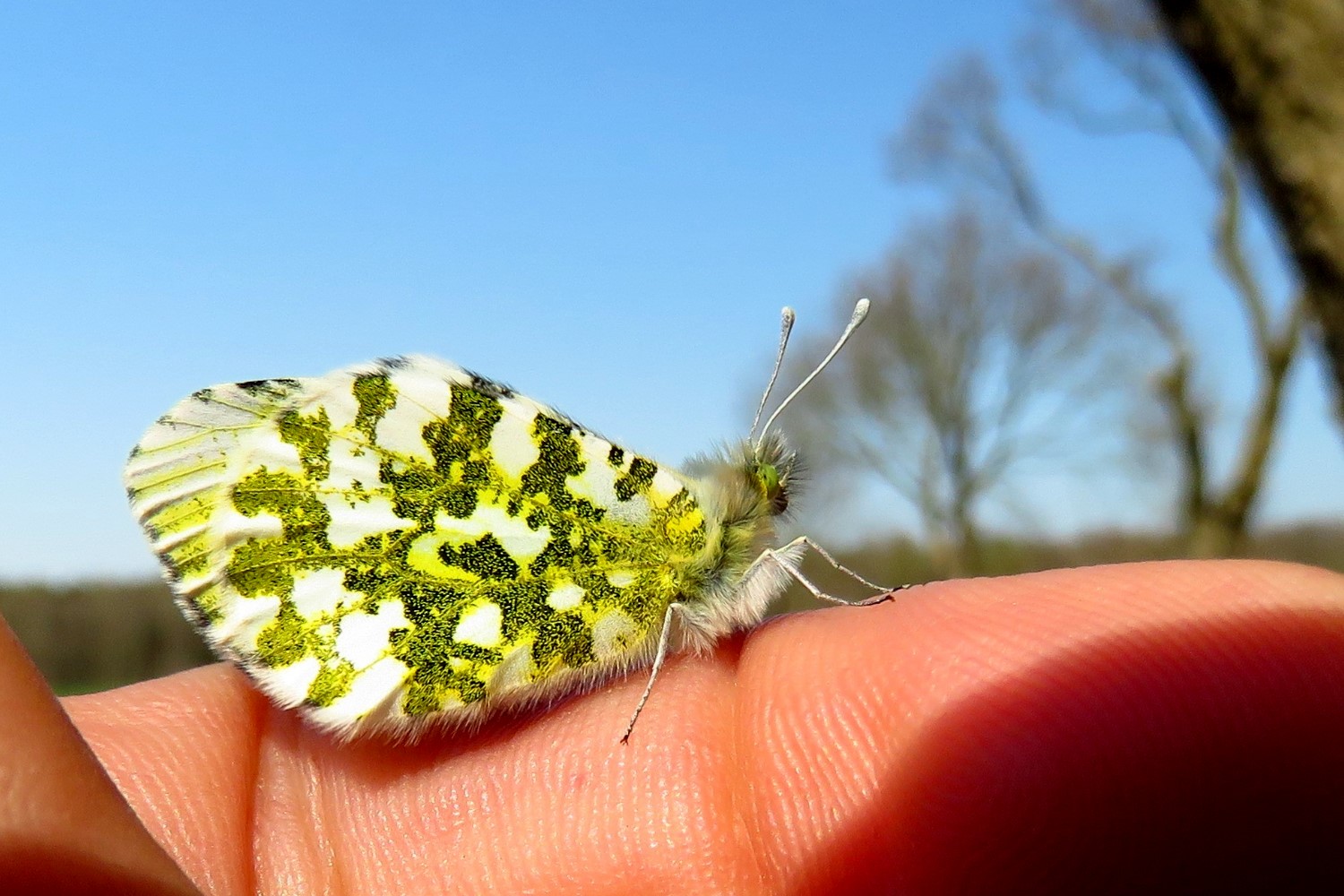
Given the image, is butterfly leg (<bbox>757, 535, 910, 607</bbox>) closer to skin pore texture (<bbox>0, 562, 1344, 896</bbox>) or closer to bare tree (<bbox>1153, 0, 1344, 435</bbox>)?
skin pore texture (<bbox>0, 562, 1344, 896</bbox>)

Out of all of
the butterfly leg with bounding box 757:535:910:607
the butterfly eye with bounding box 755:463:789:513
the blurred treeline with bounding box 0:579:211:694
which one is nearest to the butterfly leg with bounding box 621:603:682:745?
the butterfly leg with bounding box 757:535:910:607

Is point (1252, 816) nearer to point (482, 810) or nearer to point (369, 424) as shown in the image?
point (482, 810)

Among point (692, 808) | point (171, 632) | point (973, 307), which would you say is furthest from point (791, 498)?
point (973, 307)

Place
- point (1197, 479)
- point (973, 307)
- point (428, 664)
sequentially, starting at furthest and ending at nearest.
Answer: point (973, 307) → point (1197, 479) → point (428, 664)

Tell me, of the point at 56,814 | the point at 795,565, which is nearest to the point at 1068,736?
the point at 795,565

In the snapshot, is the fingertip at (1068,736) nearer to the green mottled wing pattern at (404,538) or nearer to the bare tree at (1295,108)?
the green mottled wing pattern at (404,538)

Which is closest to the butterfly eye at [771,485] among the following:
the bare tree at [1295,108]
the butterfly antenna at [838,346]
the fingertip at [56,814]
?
the butterfly antenna at [838,346]
